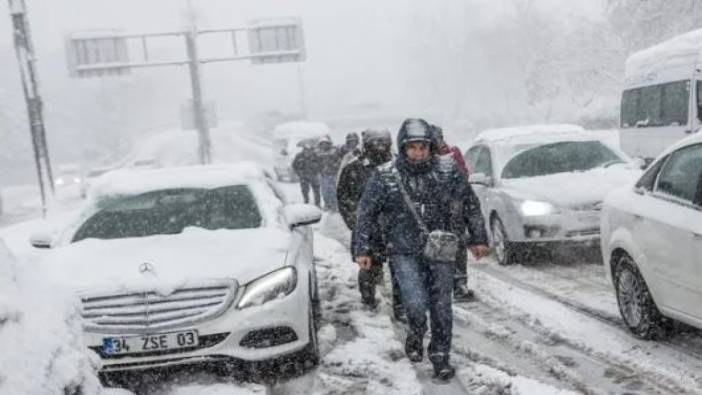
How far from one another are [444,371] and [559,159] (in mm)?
5420

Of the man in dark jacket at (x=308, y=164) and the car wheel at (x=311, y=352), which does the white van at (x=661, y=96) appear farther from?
the car wheel at (x=311, y=352)

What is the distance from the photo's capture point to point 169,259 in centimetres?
525

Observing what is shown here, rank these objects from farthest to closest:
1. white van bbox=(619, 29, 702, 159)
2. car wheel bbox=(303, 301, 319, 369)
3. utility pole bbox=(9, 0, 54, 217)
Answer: utility pole bbox=(9, 0, 54, 217) < white van bbox=(619, 29, 702, 159) < car wheel bbox=(303, 301, 319, 369)

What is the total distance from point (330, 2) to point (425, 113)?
107910mm

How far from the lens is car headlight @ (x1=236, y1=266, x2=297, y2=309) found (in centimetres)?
504

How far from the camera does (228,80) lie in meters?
162

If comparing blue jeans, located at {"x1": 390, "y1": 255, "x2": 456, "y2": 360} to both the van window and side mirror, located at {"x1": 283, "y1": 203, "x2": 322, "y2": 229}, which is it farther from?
the van window

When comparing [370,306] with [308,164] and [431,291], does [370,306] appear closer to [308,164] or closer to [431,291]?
[431,291]

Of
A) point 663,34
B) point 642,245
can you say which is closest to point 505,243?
point 642,245

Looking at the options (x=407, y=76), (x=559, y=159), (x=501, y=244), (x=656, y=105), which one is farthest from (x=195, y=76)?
(x=407, y=76)

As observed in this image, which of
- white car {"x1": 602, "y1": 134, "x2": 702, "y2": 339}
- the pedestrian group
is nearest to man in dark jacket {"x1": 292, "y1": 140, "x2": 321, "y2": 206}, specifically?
white car {"x1": 602, "y1": 134, "x2": 702, "y2": 339}

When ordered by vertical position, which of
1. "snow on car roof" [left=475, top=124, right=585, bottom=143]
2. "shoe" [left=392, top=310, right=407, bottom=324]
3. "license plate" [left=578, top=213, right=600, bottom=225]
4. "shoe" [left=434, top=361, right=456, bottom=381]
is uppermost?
"snow on car roof" [left=475, top=124, right=585, bottom=143]

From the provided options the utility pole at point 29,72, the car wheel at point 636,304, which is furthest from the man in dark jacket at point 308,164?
the car wheel at point 636,304

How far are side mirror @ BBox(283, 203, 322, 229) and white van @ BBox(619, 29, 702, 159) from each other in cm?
953
